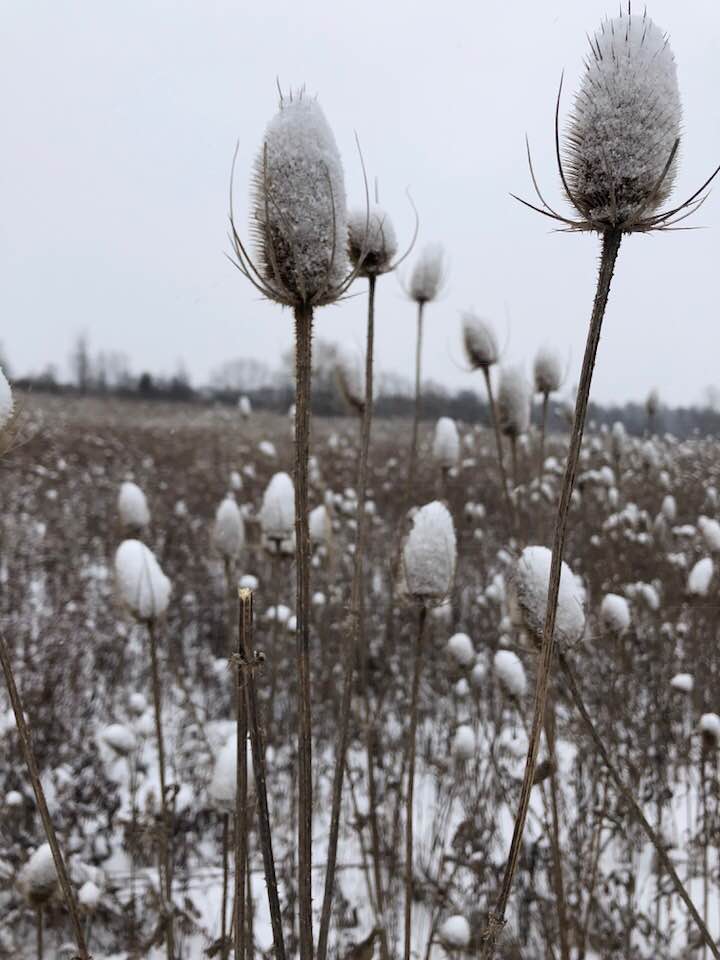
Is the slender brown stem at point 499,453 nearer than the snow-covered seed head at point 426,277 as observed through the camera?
Yes

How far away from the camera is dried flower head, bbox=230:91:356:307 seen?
2.81 ft

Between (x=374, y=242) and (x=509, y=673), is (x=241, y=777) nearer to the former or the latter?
(x=374, y=242)

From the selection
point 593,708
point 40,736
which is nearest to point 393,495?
point 593,708

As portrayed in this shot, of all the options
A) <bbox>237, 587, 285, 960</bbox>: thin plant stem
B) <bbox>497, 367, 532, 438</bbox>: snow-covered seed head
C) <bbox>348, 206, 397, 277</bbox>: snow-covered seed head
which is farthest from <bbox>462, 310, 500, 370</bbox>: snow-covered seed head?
<bbox>237, 587, 285, 960</bbox>: thin plant stem

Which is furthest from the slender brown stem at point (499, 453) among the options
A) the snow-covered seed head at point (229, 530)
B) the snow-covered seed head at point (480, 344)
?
the snow-covered seed head at point (229, 530)

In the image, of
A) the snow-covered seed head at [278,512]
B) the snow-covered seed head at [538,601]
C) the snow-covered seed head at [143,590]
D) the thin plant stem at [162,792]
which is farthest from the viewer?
the snow-covered seed head at [278,512]

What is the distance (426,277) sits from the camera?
226 cm

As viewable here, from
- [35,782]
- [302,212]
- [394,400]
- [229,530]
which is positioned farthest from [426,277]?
[394,400]

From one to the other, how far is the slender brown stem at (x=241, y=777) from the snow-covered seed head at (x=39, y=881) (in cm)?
106

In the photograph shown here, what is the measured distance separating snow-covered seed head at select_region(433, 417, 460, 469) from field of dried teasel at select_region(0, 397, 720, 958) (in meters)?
0.03

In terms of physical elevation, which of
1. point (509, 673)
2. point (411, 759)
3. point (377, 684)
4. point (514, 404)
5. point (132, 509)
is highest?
point (514, 404)

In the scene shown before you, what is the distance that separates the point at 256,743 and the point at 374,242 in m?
0.97

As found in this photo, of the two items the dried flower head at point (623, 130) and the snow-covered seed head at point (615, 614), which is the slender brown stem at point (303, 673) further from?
the snow-covered seed head at point (615, 614)

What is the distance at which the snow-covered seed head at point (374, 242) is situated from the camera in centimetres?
137
